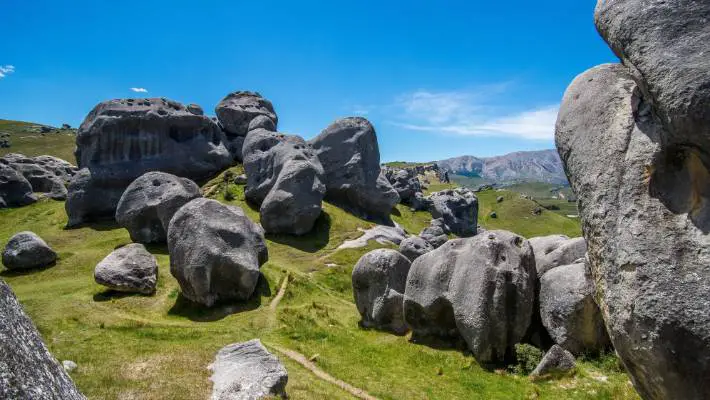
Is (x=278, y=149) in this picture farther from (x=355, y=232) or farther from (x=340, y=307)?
(x=340, y=307)

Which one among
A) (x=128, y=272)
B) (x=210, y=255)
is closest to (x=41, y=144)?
(x=128, y=272)

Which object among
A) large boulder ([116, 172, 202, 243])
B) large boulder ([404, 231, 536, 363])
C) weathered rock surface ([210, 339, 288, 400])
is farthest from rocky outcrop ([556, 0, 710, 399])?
large boulder ([116, 172, 202, 243])

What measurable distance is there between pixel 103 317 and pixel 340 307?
16.1 metres

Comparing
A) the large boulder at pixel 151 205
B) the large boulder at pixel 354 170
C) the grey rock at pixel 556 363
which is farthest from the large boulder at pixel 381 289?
the large boulder at pixel 354 170

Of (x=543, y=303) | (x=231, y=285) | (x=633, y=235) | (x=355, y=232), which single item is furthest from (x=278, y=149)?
(x=633, y=235)

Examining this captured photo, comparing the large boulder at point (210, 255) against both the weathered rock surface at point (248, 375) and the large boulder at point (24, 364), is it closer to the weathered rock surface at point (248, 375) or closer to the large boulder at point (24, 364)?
the weathered rock surface at point (248, 375)

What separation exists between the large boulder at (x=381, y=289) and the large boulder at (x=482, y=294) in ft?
8.55

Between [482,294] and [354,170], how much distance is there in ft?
146

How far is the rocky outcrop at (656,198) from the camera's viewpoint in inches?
384

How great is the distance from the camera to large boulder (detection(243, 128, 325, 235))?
169 ft

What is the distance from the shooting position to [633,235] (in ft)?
35.6

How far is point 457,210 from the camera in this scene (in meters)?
85.1

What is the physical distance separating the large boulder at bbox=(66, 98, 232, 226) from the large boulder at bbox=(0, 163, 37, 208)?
26.1ft

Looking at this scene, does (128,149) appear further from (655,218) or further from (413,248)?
(655,218)
